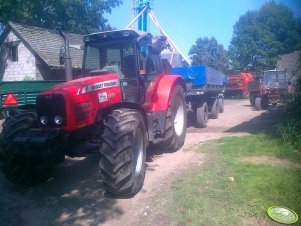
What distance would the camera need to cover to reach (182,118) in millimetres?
7883

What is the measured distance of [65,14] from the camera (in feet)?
113

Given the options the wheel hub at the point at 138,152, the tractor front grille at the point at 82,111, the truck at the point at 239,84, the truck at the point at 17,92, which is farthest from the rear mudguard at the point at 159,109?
the truck at the point at 239,84

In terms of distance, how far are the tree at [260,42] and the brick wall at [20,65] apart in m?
25.1

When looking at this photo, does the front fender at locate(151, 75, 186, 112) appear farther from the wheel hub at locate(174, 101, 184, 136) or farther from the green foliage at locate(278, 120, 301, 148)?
the green foliage at locate(278, 120, 301, 148)

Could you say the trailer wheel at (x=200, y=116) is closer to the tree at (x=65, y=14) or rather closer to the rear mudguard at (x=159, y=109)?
the rear mudguard at (x=159, y=109)

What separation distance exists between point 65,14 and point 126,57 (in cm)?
3145

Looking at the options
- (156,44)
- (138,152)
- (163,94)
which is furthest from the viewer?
(163,94)

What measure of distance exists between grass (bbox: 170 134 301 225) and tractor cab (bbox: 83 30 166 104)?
201 centimetres

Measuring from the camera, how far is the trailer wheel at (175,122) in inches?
261

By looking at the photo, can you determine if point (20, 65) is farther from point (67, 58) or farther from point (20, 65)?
point (67, 58)

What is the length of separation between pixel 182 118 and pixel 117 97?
2829 millimetres

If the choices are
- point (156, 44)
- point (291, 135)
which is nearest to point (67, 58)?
point (156, 44)

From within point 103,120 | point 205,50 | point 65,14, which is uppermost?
point 65,14

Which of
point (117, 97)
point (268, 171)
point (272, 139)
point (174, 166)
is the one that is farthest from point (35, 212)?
point (272, 139)
